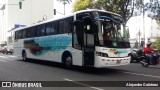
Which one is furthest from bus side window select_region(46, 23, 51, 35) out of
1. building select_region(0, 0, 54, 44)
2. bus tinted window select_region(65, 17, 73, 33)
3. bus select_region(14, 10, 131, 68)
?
building select_region(0, 0, 54, 44)

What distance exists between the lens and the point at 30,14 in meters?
89.1

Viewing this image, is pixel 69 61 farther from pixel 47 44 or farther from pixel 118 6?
pixel 118 6

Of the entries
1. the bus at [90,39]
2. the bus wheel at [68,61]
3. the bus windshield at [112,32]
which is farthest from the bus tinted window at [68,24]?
the bus windshield at [112,32]

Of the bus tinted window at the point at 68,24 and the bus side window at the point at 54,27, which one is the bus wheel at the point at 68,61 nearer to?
the bus tinted window at the point at 68,24

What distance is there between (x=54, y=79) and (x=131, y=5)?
22895 millimetres

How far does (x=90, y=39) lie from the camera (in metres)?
15.2

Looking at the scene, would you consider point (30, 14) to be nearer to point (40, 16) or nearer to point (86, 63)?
point (40, 16)

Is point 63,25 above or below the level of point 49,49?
above

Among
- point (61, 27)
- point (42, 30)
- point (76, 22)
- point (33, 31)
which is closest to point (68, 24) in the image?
point (61, 27)

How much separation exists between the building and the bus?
66251mm

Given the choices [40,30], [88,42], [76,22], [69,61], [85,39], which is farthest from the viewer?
[40,30]

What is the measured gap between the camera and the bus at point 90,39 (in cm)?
1461

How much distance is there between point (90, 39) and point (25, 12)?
75.7m

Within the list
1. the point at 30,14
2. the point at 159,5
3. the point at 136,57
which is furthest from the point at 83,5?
the point at 30,14
